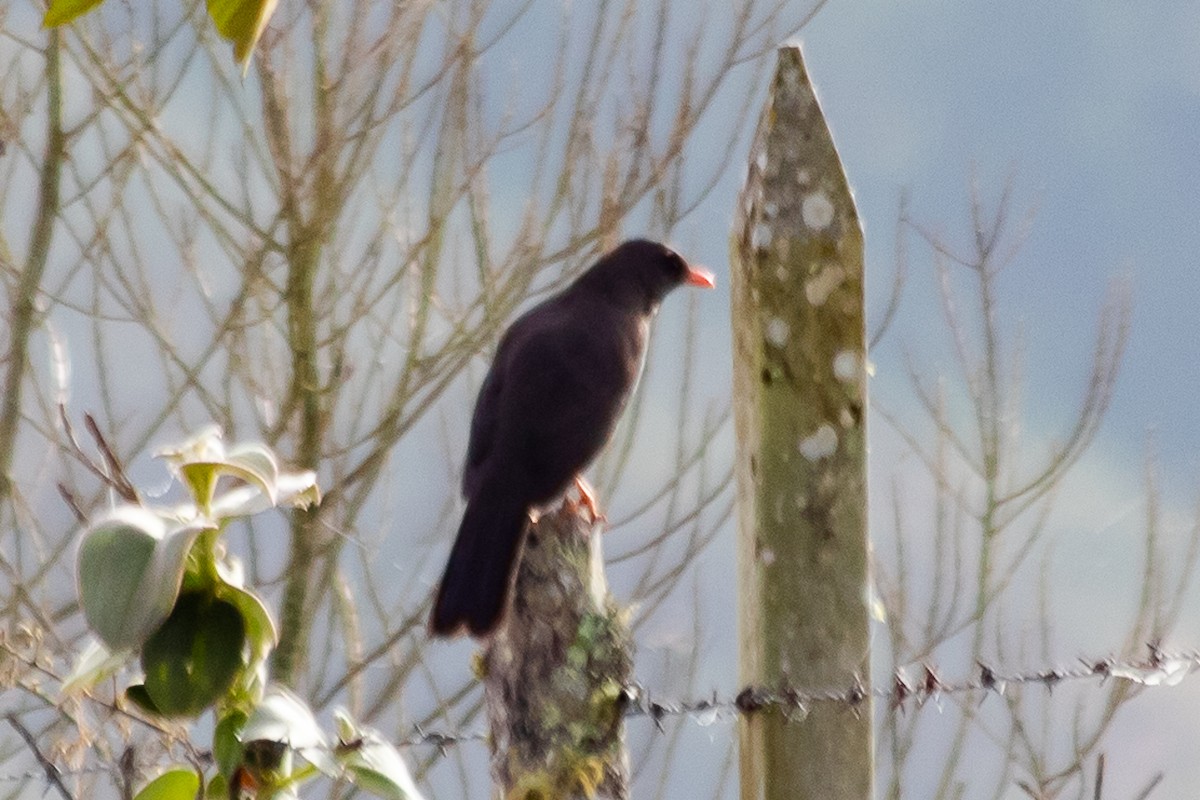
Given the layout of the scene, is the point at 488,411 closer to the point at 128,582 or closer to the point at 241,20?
the point at 128,582

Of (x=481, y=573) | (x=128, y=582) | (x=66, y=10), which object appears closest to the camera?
(x=66, y=10)

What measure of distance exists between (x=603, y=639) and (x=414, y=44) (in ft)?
9.22

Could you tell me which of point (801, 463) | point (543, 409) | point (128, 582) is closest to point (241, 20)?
point (128, 582)

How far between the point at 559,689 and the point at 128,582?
3.73ft

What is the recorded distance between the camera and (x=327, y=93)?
14.6 feet

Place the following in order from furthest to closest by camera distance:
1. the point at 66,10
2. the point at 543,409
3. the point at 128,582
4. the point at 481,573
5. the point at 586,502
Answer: the point at 543,409
the point at 586,502
the point at 481,573
the point at 128,582
the point at 66,10

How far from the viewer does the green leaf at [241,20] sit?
34.3 inches

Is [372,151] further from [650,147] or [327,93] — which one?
[650,147]

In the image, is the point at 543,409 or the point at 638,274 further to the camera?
the point at 638,274

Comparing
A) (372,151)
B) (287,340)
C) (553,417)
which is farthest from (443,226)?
(553,417)

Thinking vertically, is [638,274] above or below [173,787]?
above

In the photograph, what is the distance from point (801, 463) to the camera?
2.12 metres

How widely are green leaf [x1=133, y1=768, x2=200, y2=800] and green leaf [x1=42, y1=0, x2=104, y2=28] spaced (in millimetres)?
684

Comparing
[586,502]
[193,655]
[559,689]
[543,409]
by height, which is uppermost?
[543,409]
